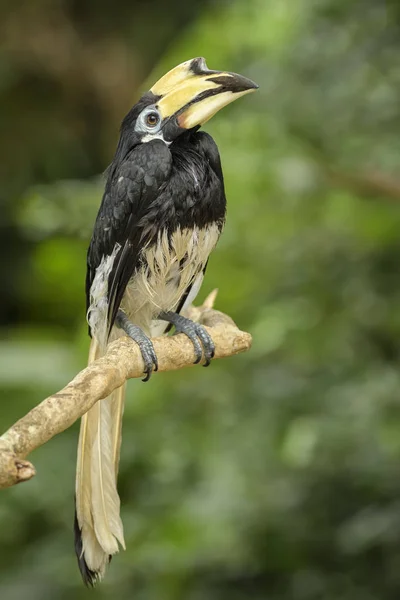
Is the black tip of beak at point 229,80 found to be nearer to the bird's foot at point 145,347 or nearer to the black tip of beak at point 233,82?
the black tip of beak at point 233,82

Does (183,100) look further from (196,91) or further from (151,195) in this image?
(151,195)

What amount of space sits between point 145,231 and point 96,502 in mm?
605

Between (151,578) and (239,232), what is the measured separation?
157 centimetres

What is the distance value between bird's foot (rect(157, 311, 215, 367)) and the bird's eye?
1.73ft

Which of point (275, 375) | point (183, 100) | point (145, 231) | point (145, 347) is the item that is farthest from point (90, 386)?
point (275, 375)

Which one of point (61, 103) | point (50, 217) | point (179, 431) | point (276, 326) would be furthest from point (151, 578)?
point (61, 103)

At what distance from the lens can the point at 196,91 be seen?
1854 mm

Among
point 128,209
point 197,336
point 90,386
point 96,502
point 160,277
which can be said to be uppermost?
point 128,209

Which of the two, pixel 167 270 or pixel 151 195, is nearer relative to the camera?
pixel 151 195

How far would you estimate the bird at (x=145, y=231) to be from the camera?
1.92 m

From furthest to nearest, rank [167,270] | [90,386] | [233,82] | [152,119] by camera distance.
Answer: [167,270] < [152,119] < [233,82] < [90,386]

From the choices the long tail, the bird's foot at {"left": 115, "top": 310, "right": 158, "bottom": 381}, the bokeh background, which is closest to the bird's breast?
the bird's foot at {"left": 115, "top": 310, "right": 158, "bottom": 381}

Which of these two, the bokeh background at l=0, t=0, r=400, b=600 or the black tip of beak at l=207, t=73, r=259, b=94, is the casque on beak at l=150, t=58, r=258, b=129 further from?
the bokeh background at l=0, t=0, r=400, b=600

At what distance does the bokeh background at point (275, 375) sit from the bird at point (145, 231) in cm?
121
